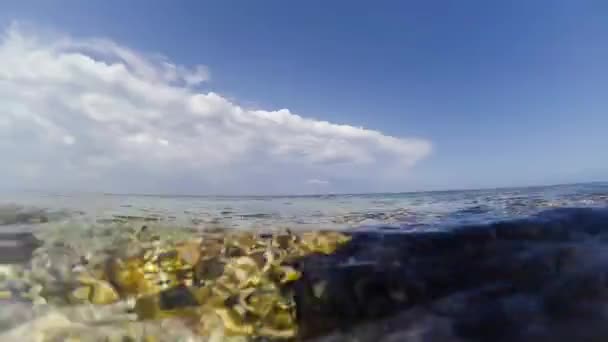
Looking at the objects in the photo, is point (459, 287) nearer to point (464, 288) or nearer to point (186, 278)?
A: point (464, 288)

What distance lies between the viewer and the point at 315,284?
455 centimetres

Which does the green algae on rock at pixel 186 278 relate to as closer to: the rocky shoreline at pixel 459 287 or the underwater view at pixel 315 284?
the underwater view at pixel 315 284

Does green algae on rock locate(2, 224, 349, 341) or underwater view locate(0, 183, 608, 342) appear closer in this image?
underwater view locate(0, 183, 608, 342)

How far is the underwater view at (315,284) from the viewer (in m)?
3.63

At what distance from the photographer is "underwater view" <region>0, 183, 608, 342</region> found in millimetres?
3629

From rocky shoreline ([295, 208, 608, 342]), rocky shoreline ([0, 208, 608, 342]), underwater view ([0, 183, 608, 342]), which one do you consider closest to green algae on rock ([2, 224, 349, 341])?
underwater view ([0, 183, 608, 342])

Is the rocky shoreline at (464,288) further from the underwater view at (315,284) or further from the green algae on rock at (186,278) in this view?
the green algae on rock at (186,278)

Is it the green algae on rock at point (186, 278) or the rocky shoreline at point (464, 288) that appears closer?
the rocky shoreline at point (464, 288)

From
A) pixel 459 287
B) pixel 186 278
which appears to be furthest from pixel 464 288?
pixel 186 278

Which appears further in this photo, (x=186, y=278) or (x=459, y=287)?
(x=186, y=278)

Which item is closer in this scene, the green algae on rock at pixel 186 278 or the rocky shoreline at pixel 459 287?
the rocky shoreline at pixel 459 287

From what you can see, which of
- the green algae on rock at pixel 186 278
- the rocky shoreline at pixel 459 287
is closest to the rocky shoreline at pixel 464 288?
the rocky shoreline at pixel 459 287

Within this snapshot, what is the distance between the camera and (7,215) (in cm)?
865

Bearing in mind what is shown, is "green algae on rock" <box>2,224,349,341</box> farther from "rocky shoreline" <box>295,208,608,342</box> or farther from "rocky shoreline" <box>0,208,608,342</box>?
"rocky shoreline" <box>295,208,608,342</box>
